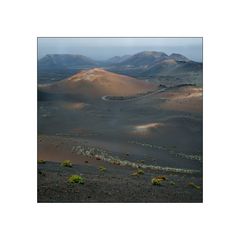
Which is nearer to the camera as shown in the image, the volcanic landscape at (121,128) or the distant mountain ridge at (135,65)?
the volcanic landscape at (121,128)

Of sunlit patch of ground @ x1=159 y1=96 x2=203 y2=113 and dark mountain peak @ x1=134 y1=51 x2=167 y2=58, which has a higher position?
dark mountain peak @ x1=134 y1=51 x2=167 y2=58

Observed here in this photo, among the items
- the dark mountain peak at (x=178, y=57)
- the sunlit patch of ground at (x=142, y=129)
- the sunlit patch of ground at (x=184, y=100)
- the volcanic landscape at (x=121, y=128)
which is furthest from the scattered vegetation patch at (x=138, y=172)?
the dark mountain peak at (x=178, y=57)

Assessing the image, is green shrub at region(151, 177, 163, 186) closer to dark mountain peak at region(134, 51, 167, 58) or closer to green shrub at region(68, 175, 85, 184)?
green shrub at region(68, 175, 85, 184)

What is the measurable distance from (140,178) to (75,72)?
99.8 inches

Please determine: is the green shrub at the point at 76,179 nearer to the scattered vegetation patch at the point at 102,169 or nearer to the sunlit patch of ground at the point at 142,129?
the scattered vegetation patch at the point at 102,169

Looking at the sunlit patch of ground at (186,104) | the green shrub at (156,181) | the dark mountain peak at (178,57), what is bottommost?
the green shrub at (156,181)

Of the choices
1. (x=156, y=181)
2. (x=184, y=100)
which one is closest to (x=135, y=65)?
(x=184, y=100)

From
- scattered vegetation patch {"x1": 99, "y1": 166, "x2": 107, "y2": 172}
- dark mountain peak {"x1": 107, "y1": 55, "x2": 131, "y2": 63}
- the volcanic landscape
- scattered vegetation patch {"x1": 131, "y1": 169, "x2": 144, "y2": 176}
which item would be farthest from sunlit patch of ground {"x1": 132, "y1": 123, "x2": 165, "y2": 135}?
dark mountain peak {"x1": 107, "y1": 55, "x2": 131, "y2": 63}

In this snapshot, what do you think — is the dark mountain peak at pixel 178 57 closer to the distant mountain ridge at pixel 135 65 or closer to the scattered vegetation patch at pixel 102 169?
the distant mountain ridge at pixel 135 65

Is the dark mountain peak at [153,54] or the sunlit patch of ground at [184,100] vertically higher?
the dark mountain peak at [153,54]

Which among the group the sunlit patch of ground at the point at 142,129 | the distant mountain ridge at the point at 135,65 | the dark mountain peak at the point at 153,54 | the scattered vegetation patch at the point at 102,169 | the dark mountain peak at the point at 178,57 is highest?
the dark mountain peak at the point at 153,54

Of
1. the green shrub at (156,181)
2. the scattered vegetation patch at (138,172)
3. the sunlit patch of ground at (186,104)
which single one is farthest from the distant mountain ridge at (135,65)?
the green shrub at (156,181)
